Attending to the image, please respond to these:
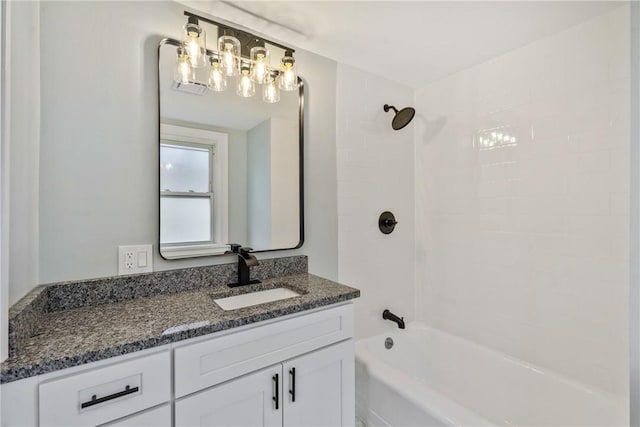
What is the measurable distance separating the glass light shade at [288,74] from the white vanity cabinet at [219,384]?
1.18 metres

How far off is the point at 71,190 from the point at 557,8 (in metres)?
2.26

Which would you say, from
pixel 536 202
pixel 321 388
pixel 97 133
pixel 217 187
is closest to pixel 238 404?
pixel 321 388

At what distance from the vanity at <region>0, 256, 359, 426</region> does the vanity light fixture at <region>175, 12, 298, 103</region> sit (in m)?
0.91

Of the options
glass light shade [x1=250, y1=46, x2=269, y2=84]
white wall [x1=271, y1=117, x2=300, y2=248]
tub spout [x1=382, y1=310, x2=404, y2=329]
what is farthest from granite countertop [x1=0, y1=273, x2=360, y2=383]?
glass light shade [x1=250, y1=46, x2=269, y2=84]

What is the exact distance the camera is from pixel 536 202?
1746 mm

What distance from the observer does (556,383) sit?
5.35 ft

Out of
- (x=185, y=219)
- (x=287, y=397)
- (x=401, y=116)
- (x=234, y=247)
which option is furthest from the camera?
(x=401, y=116)

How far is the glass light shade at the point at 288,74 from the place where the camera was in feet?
5.52

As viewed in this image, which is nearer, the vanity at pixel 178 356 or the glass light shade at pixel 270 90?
the vanity at pixel 178 356

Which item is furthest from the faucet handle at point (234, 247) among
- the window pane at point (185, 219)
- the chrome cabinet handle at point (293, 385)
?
the chrome cabinet handle at point (293, 385)

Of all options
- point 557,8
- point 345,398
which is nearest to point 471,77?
point 557,8

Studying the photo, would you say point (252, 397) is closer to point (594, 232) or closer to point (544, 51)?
point (594, 232)

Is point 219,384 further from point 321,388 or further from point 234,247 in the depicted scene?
point 234,247

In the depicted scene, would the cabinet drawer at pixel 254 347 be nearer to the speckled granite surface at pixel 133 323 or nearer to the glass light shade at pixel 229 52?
the speckled granite surface at pixel 133 323
